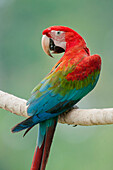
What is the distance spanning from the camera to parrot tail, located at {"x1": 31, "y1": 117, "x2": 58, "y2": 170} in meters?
1.66

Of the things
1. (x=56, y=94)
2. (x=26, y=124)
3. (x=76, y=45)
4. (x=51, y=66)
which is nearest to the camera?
(x=26, y=124)

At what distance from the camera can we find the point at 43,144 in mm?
1692

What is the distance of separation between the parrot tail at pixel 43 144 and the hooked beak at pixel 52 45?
0.40m

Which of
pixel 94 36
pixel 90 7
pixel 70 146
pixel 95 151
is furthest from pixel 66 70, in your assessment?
pixel 90 7

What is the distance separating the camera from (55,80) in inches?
67.8

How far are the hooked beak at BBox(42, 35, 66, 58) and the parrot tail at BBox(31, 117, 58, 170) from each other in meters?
0.40

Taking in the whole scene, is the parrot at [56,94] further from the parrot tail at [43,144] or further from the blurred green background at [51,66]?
the blurred green background at [51,66]

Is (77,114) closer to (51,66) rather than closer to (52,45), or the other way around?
(52,45)

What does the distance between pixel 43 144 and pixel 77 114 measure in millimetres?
215

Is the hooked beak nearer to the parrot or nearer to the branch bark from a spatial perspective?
the parrot

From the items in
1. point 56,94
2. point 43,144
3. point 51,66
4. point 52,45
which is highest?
point 52,45

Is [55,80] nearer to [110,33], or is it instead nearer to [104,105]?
[104,105]

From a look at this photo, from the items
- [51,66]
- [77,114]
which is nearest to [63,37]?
[77,114]

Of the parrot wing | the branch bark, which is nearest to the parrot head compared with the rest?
the parrot wing
